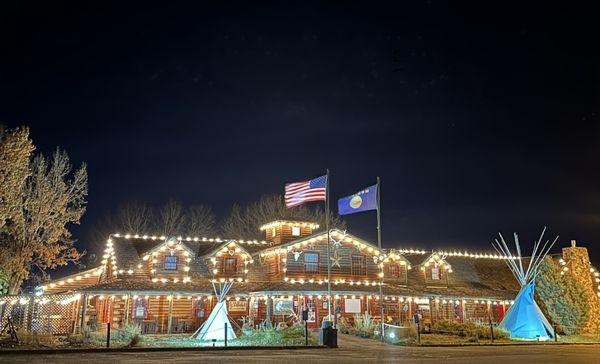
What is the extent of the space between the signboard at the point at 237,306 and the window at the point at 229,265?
7.62 feet

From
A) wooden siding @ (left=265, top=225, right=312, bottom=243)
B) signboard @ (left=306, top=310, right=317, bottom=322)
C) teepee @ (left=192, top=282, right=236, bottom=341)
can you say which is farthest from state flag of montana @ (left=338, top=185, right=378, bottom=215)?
wooden siding @ (left=265, top=225, right=312, bottom=243)

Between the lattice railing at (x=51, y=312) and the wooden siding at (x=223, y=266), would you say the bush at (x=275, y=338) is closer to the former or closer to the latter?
the lattice railing at (x=51, y=312)

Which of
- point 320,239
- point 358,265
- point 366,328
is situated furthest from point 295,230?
point 366,328

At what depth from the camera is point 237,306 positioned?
124 feet

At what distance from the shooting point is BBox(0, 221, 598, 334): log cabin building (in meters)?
35.0

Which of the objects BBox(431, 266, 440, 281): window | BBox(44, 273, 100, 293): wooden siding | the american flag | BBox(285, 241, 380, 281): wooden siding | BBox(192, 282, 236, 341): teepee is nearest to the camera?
BBox(192, 282, 236, 341): teepee

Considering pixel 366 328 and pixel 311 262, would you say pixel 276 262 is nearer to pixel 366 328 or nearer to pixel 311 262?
pixel 311 262

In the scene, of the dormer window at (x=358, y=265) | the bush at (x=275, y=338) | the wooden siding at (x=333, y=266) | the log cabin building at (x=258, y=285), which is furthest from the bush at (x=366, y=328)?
the dormer window at (x=358, y=265)

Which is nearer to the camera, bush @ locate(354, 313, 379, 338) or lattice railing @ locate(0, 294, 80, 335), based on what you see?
lattice railing @ locate(0, 294, 80, 335)

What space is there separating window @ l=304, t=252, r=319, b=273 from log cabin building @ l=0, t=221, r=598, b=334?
0.07 meters

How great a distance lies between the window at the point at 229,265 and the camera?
3862cm

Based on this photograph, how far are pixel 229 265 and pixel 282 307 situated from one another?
5.10m

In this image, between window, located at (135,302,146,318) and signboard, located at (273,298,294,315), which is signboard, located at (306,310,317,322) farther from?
window, located at (135,302,146,318)

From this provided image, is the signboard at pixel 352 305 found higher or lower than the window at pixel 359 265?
lower
